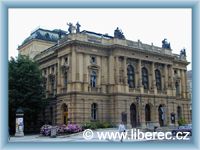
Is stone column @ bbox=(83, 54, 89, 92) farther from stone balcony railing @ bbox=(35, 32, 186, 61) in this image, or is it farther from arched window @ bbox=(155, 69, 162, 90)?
arched window @ bbox=(155, 69, 162, 90)

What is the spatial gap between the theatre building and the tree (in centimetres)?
330

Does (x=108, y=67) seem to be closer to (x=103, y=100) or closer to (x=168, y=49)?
(x=103, y=100)

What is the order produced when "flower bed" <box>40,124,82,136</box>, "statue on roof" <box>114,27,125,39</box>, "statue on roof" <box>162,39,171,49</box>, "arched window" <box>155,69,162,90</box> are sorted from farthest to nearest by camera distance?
"statue on roof" <box>162,39,171,49</box> < "arched window" <box>155,69,162,90</box> < "statue on roof" <box>114,27,125,39</box> < "flower bed" <box>40,124,82,136</box>

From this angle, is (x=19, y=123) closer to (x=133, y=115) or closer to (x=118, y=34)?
(x=133, y=115)

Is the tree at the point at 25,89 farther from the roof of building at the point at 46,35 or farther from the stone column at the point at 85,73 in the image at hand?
the roof of building at the point at 46,35

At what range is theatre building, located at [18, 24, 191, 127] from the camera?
46156 millimetres

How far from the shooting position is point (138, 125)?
49.3 metres

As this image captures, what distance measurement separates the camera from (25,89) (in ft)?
150

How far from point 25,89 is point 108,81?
11217 mm

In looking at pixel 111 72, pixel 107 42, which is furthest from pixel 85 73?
pixel 107 42

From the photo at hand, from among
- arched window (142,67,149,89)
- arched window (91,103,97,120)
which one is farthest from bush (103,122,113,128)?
arched window (142,67,149,89)

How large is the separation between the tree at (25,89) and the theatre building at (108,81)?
3.30m
